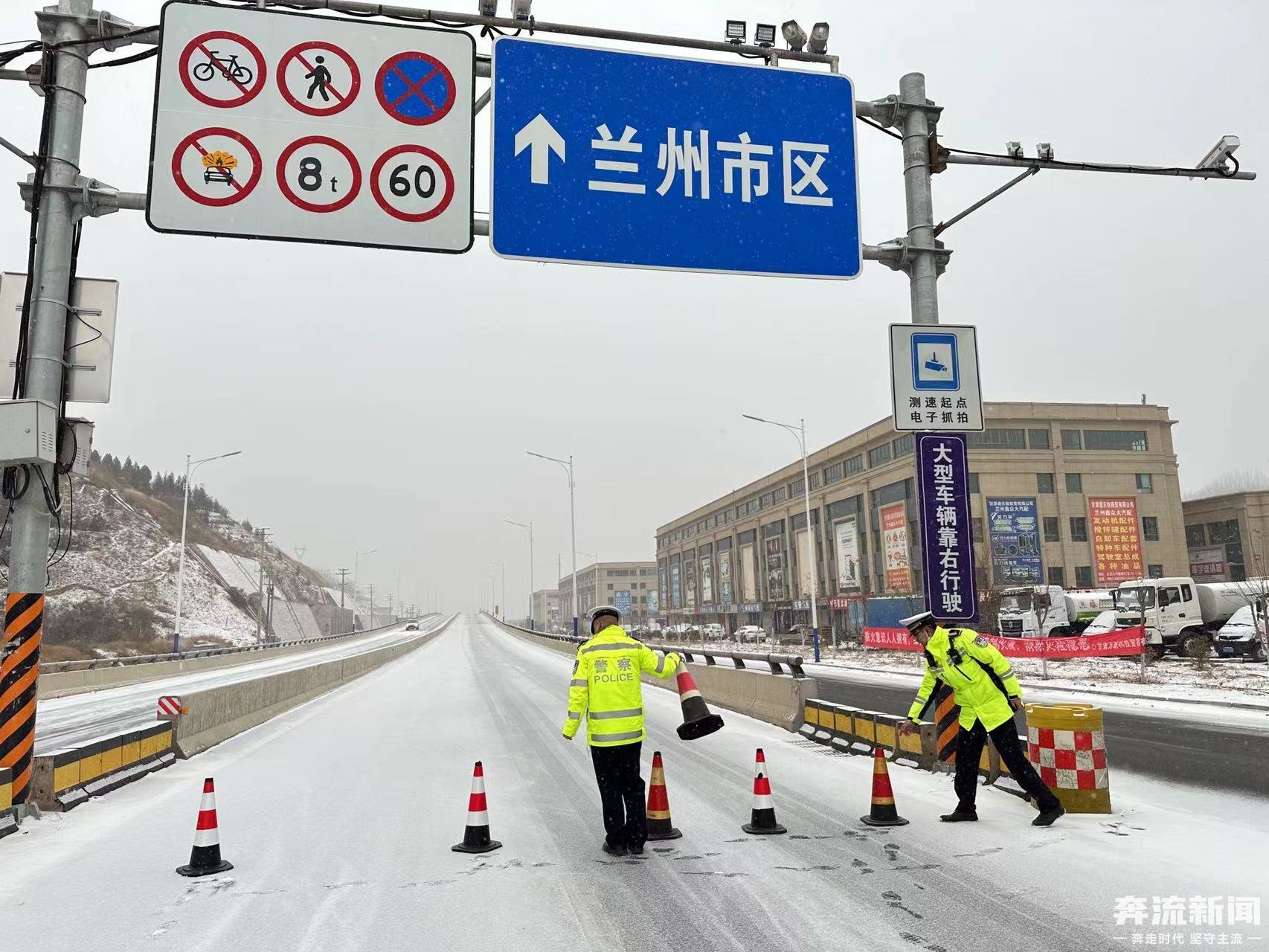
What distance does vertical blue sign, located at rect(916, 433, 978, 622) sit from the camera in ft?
31.8

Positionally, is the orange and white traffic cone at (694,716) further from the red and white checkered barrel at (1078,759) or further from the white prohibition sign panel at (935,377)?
the white prohibition sign panel at (935,377)

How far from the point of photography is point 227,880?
20.6 ft

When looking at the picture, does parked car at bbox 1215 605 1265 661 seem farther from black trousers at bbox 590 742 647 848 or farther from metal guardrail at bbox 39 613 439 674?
metal guardrail at bbox 39 613 439 674

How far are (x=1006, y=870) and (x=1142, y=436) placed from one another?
69333mm

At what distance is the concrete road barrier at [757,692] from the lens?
14961 mm

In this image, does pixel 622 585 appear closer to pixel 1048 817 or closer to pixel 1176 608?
pixel 1176 608

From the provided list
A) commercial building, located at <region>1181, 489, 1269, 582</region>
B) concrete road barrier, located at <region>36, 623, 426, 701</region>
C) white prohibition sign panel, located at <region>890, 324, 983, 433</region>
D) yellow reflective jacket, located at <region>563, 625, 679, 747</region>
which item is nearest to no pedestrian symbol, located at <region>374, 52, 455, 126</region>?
yellow reflective jacket, located at <region>563, 625, 679, 747</region>

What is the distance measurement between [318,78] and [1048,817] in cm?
902

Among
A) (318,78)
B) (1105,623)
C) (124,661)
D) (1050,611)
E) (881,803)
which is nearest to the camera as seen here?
(318,78)

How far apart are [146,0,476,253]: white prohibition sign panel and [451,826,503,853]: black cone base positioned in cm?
485

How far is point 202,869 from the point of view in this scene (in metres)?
6.44

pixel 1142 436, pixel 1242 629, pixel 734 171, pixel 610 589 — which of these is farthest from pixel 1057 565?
pixel 610 589

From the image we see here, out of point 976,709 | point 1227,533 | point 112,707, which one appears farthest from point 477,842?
point 1227,533

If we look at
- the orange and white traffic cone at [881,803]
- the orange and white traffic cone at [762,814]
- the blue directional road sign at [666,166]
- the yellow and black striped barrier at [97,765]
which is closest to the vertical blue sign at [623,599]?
the yellow and black striped barrier at [97,765]
